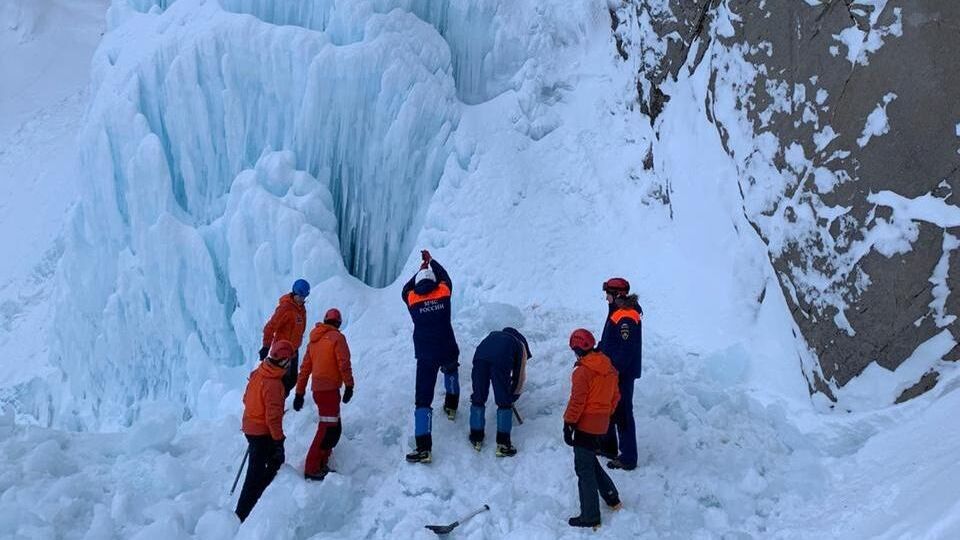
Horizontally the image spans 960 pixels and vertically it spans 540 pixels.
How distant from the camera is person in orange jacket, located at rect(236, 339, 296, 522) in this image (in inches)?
225

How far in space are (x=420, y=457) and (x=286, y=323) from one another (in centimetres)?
191

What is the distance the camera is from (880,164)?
20.3 feet

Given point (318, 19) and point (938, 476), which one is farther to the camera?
point (318, 19)

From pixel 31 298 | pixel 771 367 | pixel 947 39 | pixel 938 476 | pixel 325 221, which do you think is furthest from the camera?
pixel 31 298

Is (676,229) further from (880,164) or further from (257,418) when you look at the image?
(257,418)

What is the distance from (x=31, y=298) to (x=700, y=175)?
1384 cm

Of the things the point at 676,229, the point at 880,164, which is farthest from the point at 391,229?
the point at 880,164

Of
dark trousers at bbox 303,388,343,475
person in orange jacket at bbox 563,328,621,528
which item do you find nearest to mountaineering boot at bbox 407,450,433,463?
dark trousers at bbox 303,388,343,475

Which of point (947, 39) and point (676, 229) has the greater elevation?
point (947, 39)

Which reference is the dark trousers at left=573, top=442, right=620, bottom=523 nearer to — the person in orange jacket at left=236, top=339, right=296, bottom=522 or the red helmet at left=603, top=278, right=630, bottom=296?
the red helmet at left=603, top=278, right=630, bottom=296

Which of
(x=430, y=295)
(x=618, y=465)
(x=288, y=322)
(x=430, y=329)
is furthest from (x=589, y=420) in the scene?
(x=288, y=322)

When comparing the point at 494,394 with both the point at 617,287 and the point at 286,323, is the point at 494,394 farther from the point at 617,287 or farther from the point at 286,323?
the point at 286,323

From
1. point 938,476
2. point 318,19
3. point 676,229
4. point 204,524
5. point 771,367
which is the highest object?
point 318,19

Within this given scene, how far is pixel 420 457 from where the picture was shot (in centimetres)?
620
